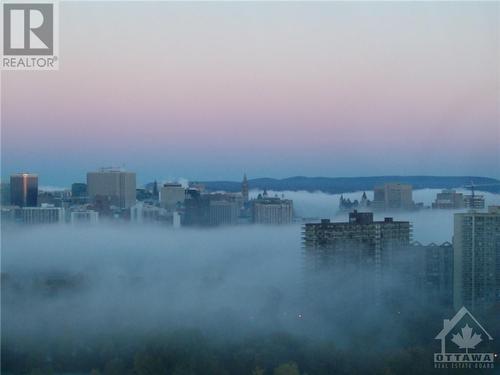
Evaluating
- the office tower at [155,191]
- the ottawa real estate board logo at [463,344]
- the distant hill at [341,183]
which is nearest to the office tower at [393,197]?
the distant hill at [341,183]

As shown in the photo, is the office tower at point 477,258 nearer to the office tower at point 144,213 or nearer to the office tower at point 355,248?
the office tower at point 355,248

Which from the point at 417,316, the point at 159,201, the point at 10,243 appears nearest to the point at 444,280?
the point at 417,316

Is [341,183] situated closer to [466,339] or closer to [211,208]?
[211,208]

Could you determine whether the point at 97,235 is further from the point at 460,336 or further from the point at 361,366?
the point at 460,336

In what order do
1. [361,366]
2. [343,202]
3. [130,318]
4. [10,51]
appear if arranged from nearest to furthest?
[10,51] → [361,366] → [130,318] → [343,202]

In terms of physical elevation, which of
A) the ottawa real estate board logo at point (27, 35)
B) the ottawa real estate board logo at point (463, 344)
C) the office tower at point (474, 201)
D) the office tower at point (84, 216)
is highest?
the ottawa real estate board logo at point (27, 35)
